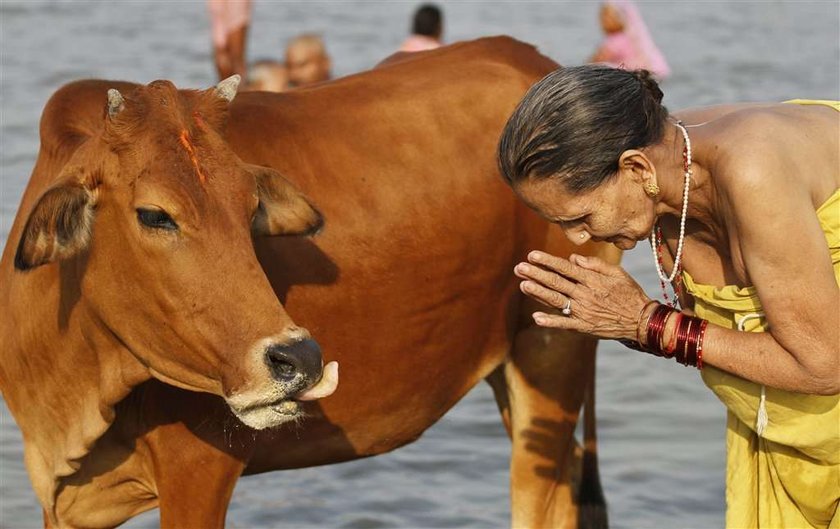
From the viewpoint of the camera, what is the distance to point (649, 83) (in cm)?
391

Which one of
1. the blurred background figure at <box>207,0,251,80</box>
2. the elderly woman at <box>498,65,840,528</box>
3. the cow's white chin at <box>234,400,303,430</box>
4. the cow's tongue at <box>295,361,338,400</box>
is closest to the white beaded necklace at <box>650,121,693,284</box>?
the elderly woman at <box>498,65,840,528</box>

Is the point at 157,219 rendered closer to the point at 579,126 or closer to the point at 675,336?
the point at 579,126

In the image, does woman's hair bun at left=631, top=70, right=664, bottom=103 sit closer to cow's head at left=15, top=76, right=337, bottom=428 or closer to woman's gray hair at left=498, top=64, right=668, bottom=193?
woman's gray hair at left=498, top=64, right=668, bottom=193

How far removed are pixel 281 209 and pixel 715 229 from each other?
1.28m

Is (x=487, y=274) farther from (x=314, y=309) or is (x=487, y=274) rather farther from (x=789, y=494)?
(x=789, y=494)

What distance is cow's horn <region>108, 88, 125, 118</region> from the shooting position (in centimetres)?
407

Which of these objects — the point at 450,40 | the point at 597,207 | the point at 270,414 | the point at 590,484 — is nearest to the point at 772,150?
the point at 597,207

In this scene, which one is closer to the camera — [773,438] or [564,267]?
[564,267]

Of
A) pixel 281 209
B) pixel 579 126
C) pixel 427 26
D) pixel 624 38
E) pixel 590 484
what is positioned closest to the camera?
pixel 579 126

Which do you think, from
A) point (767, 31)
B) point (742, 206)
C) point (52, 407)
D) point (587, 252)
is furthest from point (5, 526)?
point (767, 31)

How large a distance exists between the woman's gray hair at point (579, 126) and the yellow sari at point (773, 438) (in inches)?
21.8

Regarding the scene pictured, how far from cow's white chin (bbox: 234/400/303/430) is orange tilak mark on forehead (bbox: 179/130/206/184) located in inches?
24.4

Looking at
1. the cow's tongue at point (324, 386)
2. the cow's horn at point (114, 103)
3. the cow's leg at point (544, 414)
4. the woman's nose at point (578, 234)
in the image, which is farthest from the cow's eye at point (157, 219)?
the cow's leg at point (544, 414)

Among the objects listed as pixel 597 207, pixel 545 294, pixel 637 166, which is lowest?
pixel 545 294
